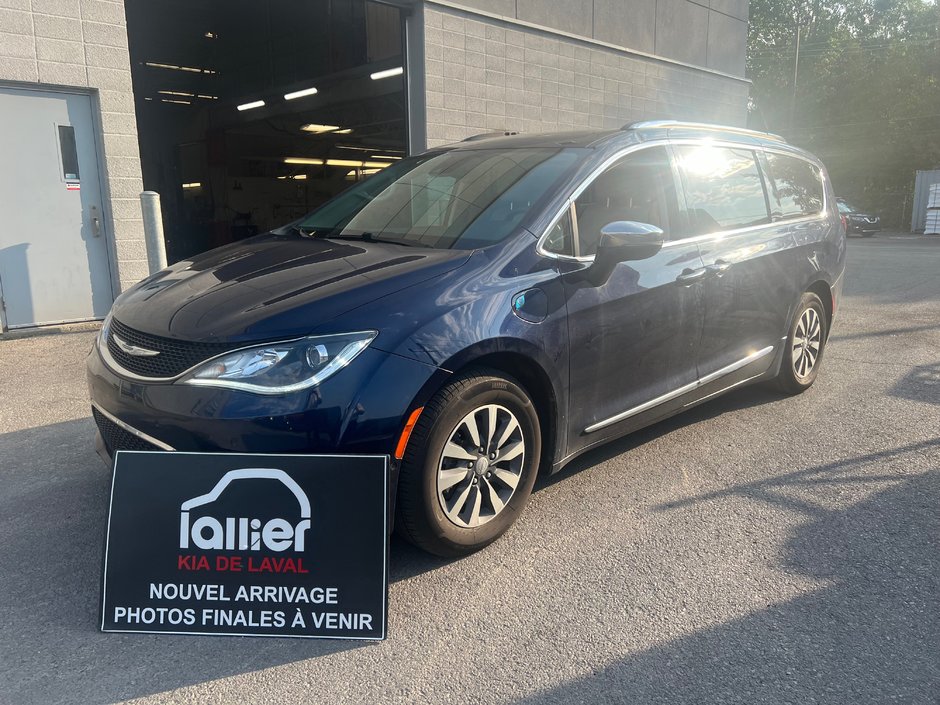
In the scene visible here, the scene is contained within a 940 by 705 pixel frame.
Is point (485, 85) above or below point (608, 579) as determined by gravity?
above

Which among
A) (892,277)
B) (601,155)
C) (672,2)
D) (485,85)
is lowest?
(892,277)

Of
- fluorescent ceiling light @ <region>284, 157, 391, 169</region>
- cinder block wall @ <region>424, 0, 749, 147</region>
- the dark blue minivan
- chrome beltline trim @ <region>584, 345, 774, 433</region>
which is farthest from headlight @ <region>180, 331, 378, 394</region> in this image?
fluorescent ceiling light @ <region>284, 157, 391, 169</region>

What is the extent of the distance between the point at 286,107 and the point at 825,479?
16.6 metres

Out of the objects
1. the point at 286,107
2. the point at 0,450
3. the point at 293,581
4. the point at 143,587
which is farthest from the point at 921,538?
the point at 286,107

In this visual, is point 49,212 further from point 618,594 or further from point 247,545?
point 618,594

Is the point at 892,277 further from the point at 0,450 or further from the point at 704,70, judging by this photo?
the point at 0,450

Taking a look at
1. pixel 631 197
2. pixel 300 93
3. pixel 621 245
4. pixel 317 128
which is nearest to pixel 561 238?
pixel 621 245

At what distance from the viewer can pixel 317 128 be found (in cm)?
1902

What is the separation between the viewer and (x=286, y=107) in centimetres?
1802

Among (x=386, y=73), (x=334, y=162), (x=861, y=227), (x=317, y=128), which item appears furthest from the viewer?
(x=861, y=227)

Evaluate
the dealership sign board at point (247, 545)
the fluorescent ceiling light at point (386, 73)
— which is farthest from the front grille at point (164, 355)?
the fluorescent ceiling light at point (386, 73)

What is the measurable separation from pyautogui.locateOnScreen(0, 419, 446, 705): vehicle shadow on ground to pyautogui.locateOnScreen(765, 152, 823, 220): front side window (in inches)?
137

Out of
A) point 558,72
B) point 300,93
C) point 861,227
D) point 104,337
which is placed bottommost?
point 861,227

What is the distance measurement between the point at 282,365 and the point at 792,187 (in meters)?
4.12
